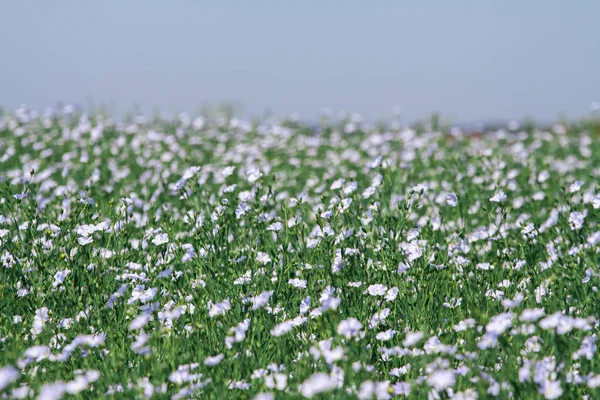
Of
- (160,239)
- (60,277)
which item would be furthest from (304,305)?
(60,277)

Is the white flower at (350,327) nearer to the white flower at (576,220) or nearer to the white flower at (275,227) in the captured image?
the white flower at (275,227)

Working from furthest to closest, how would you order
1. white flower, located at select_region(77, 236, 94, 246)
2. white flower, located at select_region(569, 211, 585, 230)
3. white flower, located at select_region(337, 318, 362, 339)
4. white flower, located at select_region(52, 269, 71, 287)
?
white flower, located at select_region(569, 211, 585, 230) → white flower, located at select_region(77, 236, 94, 246) → white flower, located at select_region(52, 269, 71, 287) → white flower, located at select_region(337, 318, 362, 339)

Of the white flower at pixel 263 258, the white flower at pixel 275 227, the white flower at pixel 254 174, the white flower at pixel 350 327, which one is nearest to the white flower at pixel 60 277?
the white flower at pixel 263 258

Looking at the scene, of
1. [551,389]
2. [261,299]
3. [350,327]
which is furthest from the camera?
[261,299]

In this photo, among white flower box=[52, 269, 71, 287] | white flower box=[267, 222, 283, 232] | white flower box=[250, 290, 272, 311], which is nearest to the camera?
white flower box=[250, 290, 272, 311]

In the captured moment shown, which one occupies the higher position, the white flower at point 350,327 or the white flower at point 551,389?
the white flower at point 350,327

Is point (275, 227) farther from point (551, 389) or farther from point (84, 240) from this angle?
point (551, 389)

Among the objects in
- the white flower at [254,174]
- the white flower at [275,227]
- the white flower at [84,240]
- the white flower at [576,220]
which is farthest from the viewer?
the white flower at [254,174]

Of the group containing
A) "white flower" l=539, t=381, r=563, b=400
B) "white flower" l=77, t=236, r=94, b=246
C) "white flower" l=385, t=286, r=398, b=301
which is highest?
"white flower" l=77, t=236, r=94, b=246

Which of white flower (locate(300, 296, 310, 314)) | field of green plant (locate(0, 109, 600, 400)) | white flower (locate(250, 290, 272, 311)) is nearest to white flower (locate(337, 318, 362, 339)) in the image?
field of green plant (locate(0, 109, 600, 400))

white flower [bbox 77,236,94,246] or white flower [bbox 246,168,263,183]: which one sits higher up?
white flower [bbox 246,168,263,183]

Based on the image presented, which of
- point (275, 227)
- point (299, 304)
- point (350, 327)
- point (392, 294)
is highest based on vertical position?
point (350, 327)

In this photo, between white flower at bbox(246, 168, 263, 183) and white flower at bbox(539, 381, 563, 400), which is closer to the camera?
white flower at bbox(539, 381, 563, 400)

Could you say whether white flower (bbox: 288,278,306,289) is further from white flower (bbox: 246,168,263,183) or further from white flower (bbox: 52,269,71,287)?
white flower (bbox: 52,269,71,287)
